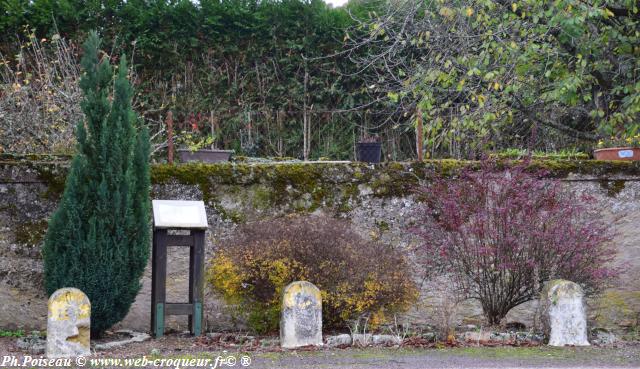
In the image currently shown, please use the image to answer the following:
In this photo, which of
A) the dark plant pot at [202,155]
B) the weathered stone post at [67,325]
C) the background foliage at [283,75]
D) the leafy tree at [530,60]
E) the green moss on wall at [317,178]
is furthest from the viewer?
the background foliage at [283,75]

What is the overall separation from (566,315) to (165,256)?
3.46m

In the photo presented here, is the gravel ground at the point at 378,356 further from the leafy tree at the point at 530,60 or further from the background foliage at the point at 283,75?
the background foliage at the point at 283,75

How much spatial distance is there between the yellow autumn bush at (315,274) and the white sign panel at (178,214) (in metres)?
0.39

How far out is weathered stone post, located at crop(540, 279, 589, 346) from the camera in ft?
22.0

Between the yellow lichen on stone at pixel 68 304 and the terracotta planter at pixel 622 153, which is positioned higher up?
the terracotta planter at pixel 622 153

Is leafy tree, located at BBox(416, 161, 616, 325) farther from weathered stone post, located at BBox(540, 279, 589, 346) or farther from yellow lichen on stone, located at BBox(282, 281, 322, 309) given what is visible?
yellow lichen on stone, located at BBox(282, 281, 322, 309)

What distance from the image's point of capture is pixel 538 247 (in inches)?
285

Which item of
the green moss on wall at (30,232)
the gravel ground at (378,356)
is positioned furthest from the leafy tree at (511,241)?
the green moss on wall at (30,232)

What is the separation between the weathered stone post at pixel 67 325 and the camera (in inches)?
236

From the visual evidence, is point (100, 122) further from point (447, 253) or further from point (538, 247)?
point (538, 247)

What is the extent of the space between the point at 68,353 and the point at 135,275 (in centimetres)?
99

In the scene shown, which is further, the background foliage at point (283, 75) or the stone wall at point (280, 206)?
the background foliage at point (283, 75)

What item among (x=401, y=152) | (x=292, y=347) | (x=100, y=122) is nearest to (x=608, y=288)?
(x=292, y=347)

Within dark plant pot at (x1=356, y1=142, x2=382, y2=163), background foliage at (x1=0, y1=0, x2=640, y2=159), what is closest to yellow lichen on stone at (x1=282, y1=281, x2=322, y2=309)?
dark plant pot at (x1=356, y1=142, x2=382, y2=163)
